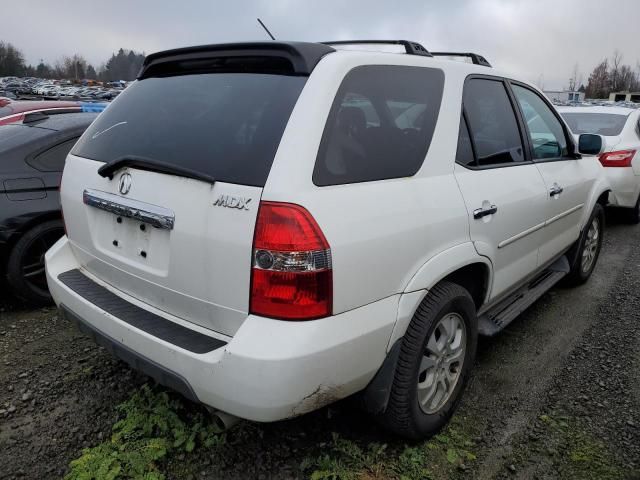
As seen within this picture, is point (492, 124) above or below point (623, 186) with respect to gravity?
above

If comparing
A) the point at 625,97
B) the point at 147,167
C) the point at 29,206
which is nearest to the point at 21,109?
the point at 29,206

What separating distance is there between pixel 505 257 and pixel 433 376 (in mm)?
881

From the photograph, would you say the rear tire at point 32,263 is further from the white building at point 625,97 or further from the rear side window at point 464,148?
the white building at point 625,97

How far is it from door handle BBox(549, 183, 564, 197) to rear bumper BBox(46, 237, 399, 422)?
189cm

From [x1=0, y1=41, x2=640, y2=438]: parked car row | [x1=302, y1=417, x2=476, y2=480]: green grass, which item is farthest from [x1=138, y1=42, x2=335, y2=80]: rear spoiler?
[x1=302, y1=417, x2=476, y2=480]: green grass

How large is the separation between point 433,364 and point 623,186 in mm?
5600

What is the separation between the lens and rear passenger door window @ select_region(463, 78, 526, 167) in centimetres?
274

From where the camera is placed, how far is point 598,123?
728 cm

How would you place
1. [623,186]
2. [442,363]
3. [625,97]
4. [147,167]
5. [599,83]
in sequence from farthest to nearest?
1. [599,83]
2. [625,97]
3. [623,186]
4. [442,363]
5. [147,167]

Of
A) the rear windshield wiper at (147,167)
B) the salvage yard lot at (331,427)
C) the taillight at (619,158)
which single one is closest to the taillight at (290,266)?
the rear windshield wiper at (147,167)

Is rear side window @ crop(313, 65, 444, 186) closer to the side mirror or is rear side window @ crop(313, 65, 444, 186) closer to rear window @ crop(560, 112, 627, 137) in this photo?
the side mirror

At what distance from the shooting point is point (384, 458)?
2428mm

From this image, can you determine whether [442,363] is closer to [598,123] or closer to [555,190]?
[555,190]

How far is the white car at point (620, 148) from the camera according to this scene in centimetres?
670
